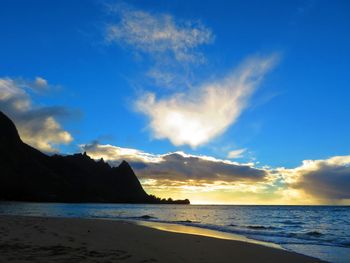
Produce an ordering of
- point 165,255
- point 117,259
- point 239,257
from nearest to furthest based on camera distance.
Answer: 1. point 117,259
2. point 165,255
3. point 239,257

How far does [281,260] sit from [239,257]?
169 cm

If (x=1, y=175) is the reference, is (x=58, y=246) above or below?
below

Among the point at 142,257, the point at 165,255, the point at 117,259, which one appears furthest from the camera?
the point at 165,255

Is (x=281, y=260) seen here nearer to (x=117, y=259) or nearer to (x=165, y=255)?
(x=165, y=255)

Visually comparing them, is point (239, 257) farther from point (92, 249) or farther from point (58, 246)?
point (58, 246)

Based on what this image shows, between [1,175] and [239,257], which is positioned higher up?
[1,175]

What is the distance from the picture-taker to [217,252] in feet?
52.7

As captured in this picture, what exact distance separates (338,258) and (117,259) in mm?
11064

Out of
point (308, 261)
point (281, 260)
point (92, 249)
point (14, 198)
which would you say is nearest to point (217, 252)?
point (281, 260)

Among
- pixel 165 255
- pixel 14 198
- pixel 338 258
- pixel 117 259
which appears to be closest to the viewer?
pixel 117 259

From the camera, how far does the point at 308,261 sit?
15359 mm

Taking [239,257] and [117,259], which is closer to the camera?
[117,259]

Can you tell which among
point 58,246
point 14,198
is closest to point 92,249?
point 58,246

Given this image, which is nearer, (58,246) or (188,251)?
(58,246)
